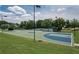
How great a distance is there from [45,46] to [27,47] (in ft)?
0.82

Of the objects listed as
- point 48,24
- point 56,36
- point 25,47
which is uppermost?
point 48,24

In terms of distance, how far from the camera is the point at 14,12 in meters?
6.18

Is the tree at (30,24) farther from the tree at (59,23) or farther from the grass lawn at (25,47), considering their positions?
the tree at (59,23)

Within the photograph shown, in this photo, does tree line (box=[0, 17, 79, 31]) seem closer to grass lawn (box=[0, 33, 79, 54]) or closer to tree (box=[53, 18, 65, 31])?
tree (box=[53, 18, 65, 31])

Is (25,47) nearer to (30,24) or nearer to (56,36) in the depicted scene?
(30,24)

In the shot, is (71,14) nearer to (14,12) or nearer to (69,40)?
(69,40)

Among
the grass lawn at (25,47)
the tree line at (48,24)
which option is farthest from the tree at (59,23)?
the grass lawn at (25,47)

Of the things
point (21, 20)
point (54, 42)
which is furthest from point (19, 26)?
point (54, 42)

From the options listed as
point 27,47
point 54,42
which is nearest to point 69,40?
point 54,42

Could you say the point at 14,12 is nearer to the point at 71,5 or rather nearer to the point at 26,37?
the point at 26,37

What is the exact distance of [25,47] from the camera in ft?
20.2

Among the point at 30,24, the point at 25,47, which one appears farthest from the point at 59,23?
the point at 25,47
